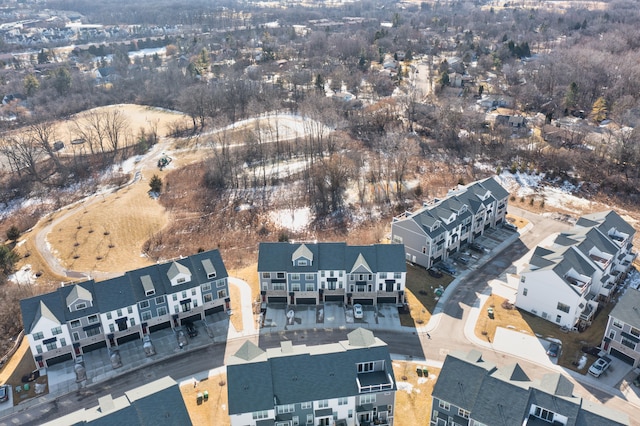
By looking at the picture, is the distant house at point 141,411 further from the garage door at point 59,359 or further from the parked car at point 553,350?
the parked car at point 553,350

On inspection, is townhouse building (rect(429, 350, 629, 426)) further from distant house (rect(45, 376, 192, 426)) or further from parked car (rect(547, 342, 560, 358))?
distant house (rect(45, 376, 192, 426))

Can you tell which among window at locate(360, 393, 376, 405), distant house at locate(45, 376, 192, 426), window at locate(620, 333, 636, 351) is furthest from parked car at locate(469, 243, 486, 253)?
distant house at locate(45, 376, 192, 426)

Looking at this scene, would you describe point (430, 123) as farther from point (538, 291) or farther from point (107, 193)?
point (107, 193)

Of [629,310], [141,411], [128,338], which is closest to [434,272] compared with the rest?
[629,310]

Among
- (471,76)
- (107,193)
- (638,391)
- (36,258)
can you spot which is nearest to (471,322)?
(638,391)

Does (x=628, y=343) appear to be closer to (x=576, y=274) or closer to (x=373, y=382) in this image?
(x=576, y=274)
